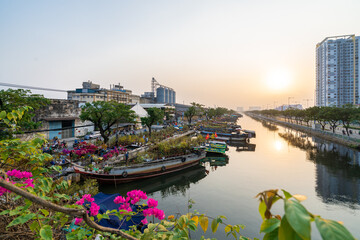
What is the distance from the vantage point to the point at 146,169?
18375mm

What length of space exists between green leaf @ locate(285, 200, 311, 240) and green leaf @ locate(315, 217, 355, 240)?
6 cm

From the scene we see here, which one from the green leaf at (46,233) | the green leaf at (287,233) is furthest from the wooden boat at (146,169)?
the green leaf at (287,233)

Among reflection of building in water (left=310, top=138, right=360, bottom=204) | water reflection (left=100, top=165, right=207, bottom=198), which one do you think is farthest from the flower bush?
reflection of building in water (left=310, top=138, right=360, bottom=204)

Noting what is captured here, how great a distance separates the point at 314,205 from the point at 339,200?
8.17ft

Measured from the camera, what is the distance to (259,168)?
22750 mm

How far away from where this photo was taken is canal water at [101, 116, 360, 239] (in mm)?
12617

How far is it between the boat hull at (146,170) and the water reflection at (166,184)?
1.52 feet

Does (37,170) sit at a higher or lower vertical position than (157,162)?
higher

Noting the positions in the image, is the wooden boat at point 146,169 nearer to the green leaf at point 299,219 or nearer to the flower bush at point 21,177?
the flower bush at point 21,177

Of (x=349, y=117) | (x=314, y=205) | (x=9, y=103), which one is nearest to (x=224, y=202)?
(x=314, y=205)

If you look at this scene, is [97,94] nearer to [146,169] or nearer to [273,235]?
[146,169]

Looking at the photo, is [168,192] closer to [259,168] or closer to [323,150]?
[259,168]

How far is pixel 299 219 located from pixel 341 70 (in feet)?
425

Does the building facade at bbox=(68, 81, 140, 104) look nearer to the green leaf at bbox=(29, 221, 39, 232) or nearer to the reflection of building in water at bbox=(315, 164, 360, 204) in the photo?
the reflection of building in water at bbox=(315, 164, 360, 204)
